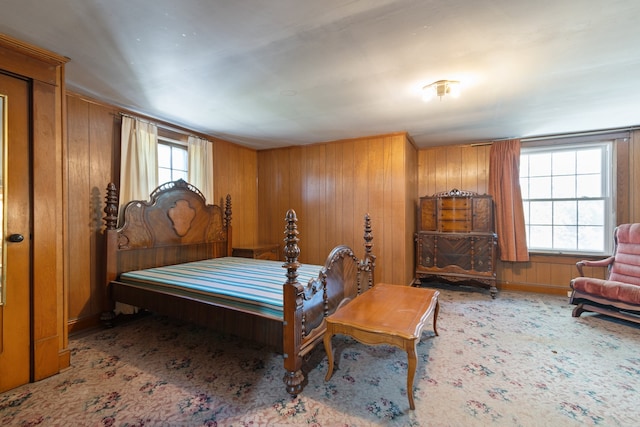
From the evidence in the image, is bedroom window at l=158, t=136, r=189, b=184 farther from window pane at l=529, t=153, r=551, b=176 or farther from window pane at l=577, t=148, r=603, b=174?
window pane at l=577, t=148, r=603, b=174

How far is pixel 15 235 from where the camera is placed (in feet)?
6.15

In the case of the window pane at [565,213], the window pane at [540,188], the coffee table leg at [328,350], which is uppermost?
the window pane at [540,188]

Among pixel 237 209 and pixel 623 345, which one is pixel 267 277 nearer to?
pixel 237 209

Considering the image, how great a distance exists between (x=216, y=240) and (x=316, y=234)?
1.54 metres

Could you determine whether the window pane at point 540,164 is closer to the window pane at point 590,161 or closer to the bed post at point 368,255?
the window pane at point 590,161

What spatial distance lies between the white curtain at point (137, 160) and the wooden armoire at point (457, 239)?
3811mm

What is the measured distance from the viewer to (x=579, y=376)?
2043 mm

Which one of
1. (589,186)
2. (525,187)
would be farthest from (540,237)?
(589,186)

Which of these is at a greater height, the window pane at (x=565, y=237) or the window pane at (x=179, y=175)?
the window pane at (x=179, y=175)

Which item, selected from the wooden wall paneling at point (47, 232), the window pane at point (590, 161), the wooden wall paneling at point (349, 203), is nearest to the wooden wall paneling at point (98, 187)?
the wooden wall paneling at point (47, 232)

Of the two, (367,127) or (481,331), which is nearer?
(481,331)

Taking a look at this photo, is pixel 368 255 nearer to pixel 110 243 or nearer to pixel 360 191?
pixel 360 191

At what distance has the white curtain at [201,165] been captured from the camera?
3793 mm

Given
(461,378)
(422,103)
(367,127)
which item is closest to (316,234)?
(367,127)
